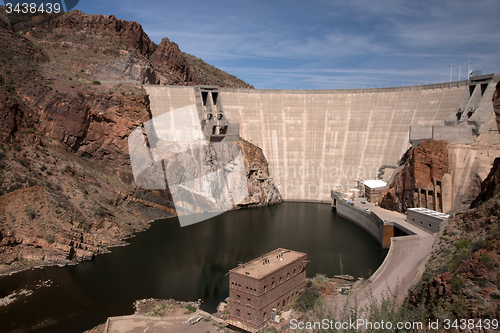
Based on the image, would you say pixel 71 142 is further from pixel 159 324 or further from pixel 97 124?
pixel 159 324

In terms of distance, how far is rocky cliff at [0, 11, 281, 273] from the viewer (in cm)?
2925

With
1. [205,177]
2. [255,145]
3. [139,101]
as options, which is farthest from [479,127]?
[139,101]

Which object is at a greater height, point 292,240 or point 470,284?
point 470,284

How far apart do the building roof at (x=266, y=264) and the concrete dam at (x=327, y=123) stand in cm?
2775

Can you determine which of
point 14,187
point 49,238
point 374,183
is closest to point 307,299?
point 49,238

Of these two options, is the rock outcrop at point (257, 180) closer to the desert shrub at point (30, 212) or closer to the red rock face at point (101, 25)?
the desert shrub at point (30, 212)

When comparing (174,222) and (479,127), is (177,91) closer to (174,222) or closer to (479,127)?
(174,222)

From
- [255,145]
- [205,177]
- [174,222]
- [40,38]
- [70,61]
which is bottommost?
[174,222]

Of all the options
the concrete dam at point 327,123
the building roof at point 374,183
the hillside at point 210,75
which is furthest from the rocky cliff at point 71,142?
the hillside at point 210,75

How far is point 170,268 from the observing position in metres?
26.9

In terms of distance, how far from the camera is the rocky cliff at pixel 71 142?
29.2m

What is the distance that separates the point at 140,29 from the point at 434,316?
6312 centimetres

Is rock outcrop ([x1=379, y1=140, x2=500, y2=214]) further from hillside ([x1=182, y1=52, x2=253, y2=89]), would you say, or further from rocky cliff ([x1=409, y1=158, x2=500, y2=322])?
hillside ([x1=182, y1=52, x2=253, y2=89])

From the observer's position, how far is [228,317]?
19484 mm
